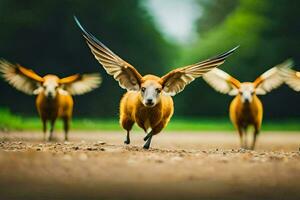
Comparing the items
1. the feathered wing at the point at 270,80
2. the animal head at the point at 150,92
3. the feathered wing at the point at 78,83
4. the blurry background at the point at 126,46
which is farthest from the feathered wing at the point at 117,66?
the blurry background at the point at 126,46

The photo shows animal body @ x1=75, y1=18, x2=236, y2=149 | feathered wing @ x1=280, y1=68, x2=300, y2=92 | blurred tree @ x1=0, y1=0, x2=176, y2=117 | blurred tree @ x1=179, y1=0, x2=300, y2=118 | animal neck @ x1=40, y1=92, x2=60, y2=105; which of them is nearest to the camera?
animal body @ x1=75, y1=18, x2=236, y2=149

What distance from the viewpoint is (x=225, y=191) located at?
8344 millimetres

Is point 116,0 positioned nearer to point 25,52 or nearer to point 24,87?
point 25,52

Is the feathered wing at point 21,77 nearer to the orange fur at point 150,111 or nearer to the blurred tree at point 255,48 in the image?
the orange fur at point 150,111

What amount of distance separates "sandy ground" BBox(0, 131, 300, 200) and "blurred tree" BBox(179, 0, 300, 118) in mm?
28441

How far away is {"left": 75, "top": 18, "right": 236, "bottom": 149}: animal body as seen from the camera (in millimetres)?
12828

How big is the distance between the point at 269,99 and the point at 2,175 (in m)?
32.0

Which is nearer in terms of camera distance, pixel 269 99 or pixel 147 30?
pixel 269 99

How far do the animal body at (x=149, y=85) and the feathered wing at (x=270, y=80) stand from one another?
3.15m

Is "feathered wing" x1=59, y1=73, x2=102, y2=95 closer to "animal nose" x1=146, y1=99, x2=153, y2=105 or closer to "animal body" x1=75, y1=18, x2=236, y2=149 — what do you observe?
"animal body" x1=75, y1=18, x2=236, y2=149

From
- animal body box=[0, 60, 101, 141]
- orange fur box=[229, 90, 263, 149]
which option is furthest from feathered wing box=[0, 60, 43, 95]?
orange fur box=[229, 90, 263, 149]

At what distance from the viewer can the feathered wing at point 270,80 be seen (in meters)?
16.2

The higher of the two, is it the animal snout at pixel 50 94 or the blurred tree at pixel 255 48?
the blurred tree at pixel 255 48

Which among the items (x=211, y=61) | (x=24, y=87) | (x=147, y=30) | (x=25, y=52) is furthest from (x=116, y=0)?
(x=211, y=61)
